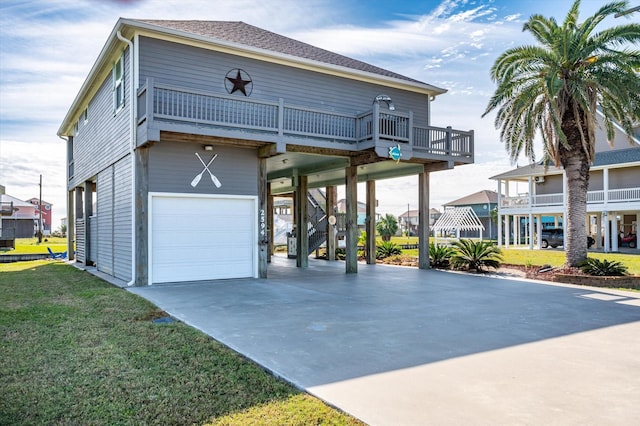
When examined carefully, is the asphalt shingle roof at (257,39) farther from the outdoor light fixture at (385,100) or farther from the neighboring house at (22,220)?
the neighboring house at (22,220)

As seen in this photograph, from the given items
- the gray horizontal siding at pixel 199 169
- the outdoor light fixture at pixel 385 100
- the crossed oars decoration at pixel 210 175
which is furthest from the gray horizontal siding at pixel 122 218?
the outdoor light fixture at pixel 385 100

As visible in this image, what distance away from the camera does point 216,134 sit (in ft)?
33.7

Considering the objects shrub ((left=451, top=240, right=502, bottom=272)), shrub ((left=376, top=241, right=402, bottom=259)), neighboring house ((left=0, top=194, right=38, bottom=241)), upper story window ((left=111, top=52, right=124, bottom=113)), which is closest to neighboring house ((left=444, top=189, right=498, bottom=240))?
shrub ((left=376, top=241, right=402, bottom=259))

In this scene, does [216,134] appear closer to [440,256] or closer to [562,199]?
[440,256]

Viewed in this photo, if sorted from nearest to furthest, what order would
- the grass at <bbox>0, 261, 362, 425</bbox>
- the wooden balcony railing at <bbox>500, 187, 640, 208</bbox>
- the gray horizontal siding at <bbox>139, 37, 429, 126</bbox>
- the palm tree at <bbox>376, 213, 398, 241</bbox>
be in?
the grass at <bbox>0, 261, 362, 425</bbox> < the gray horizontal siding at <bbox>139, 37, 429, 126</bbox> < the wooden balcony railing at <bbox>500, 187, 640, 208</bbox> < the palm tree at <bbox>376, 213, 398, 241</bbox>

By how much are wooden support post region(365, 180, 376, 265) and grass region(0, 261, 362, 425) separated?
11265 millimetres

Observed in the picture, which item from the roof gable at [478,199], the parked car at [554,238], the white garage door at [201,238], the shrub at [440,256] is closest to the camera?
the white garage door at [201,238]

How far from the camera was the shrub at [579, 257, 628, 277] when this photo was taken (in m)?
11.8

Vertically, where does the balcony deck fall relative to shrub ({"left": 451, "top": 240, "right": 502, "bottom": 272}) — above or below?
above

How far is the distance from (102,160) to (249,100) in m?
6.30

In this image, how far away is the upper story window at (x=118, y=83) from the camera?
11.6m

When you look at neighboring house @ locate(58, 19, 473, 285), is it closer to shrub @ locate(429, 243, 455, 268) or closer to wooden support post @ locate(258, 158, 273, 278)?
wooden support post @ locate(258, 158, 273, 278)

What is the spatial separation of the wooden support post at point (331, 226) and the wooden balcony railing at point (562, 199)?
15.9m

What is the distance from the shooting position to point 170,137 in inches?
406
